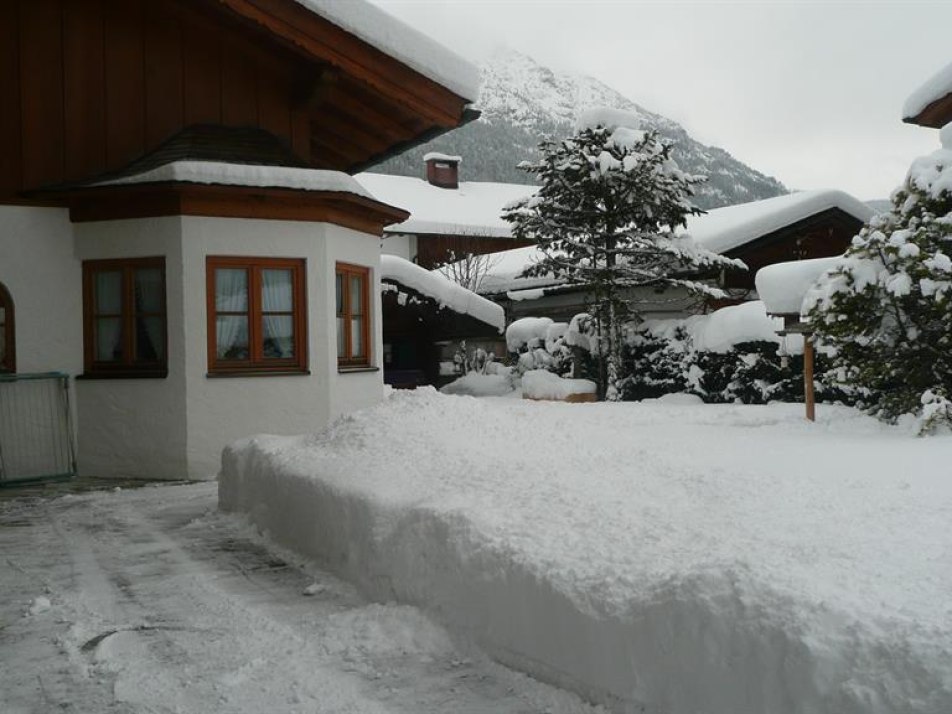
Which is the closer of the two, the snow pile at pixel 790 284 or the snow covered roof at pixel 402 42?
the snow pile at pixel 790 284

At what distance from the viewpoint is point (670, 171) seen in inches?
589

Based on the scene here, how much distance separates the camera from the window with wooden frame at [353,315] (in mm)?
10328

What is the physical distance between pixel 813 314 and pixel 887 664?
471 cm

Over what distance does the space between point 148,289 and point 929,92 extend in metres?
9.13

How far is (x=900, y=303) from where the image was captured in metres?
6.33

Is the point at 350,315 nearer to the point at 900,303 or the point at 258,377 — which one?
the point at 258,377

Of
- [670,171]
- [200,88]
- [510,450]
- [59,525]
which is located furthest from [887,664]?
[670,171]

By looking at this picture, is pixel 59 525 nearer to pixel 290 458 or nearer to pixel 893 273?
pixel 290 458

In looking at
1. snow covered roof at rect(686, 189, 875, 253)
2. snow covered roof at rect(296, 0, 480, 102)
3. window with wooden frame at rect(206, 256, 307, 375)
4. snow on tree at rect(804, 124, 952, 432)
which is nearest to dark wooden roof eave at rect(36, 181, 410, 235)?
window with wooden frame at rect(206, 256, 307, 375)

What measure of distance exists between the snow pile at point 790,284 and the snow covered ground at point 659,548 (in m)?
1.49

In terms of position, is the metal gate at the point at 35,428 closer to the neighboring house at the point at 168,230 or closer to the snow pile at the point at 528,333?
the neighboring house at the point at 168,230

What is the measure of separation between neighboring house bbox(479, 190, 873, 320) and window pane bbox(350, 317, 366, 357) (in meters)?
Result: 6.63

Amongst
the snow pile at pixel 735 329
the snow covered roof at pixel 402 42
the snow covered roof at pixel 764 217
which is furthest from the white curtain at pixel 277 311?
the snow covered roof at pixel 764 217

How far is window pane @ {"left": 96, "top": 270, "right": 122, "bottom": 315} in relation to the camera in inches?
375
